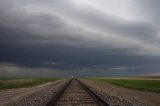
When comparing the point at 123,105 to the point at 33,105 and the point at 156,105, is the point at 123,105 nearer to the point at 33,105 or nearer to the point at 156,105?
the point at 156,105

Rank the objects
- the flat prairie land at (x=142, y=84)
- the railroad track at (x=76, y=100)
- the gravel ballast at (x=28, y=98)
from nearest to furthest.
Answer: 1. the railroad track at (x=76, y=100)
2. the gravel ballast at (x=28, y=98)
3. the flat prairie land at (x=142, y=84)

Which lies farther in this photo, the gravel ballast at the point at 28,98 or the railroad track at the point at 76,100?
the gravel ballast at the point at 28,98

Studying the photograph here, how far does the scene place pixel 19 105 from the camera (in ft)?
53.9

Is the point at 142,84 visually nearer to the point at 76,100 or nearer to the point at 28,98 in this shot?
the point at 28,98

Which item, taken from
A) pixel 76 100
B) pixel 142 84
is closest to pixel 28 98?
pixel 76 100

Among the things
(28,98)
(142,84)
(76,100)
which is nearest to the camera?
(76,100)

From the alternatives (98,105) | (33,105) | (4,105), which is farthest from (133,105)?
(4,105)

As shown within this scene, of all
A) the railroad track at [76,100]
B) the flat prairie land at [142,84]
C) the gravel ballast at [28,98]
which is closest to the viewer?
the railroad track at [76,100]

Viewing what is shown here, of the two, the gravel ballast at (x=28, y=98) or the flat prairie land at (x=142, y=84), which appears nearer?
the gravel ballast at (x=28, y=98)

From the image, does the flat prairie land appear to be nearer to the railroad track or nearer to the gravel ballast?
the gravel ballast

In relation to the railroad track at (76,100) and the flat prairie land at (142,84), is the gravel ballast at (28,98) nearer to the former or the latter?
the railroad track at (76,100)

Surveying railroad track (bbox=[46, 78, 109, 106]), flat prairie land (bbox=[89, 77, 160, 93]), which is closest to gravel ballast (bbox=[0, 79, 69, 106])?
railroad track (bbox=[46, 78, 109, 106])

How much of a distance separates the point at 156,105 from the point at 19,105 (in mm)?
8063

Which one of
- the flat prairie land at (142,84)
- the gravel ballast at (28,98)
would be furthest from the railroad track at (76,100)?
the flat prairie land at (142,84)
